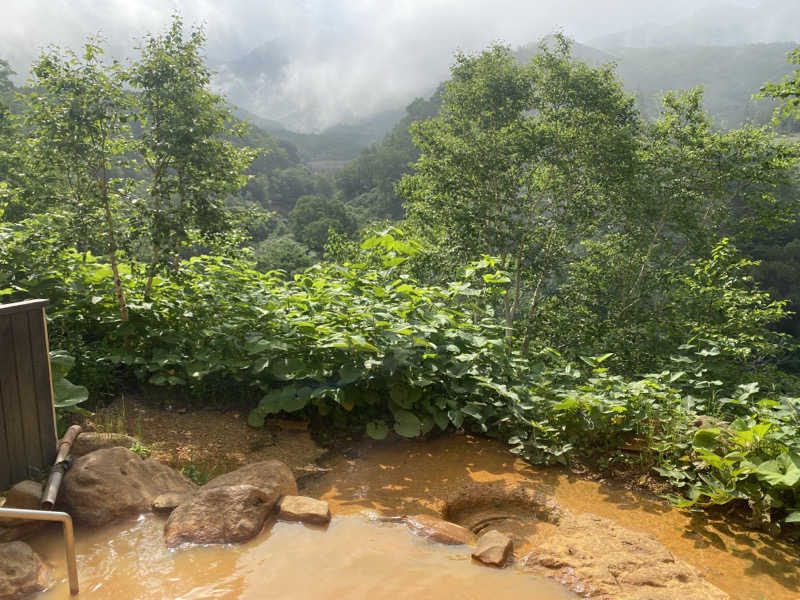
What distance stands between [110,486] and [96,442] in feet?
1.73

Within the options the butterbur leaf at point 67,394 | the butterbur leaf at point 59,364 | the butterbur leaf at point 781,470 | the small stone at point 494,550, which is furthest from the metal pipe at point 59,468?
the butterbur leaf at point 781,470

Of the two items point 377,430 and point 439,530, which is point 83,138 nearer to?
point 377,430

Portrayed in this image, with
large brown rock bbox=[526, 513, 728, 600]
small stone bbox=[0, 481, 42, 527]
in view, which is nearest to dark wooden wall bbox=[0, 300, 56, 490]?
small stone bbox=[0, 481, 42, 527]

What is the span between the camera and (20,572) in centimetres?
262

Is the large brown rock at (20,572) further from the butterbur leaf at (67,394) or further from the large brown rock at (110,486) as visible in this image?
the butterbur leaf at (67,394)

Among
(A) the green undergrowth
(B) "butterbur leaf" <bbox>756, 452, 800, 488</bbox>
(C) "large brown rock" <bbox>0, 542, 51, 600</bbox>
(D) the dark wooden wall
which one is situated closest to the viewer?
(C) "large brown rock" <bbox>0, 542, 51, 600</bbox>

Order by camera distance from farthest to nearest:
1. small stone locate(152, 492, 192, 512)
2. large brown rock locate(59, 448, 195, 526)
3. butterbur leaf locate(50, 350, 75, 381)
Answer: butterbur leaf locate(50, 350, 75, 381) < small stone locate(152, 492, 192, 512) < large brown rock locate(59, 448, 195, 526)

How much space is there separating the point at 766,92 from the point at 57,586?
8.64 m

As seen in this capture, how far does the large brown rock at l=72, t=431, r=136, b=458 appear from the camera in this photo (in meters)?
3.64

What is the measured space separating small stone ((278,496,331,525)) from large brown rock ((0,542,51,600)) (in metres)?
1.27

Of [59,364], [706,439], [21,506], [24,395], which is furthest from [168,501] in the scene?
[706,439]

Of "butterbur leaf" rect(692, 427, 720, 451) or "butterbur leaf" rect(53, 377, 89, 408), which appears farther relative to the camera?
"butterbur leaf" rect(53, 377, 89, 408)

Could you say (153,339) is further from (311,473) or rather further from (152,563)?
(152,563)

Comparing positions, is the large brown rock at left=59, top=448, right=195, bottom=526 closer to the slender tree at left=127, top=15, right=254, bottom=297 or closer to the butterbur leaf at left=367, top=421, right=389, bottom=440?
the butterbur leaf at left=367, top=421, right=389, bottom=440
